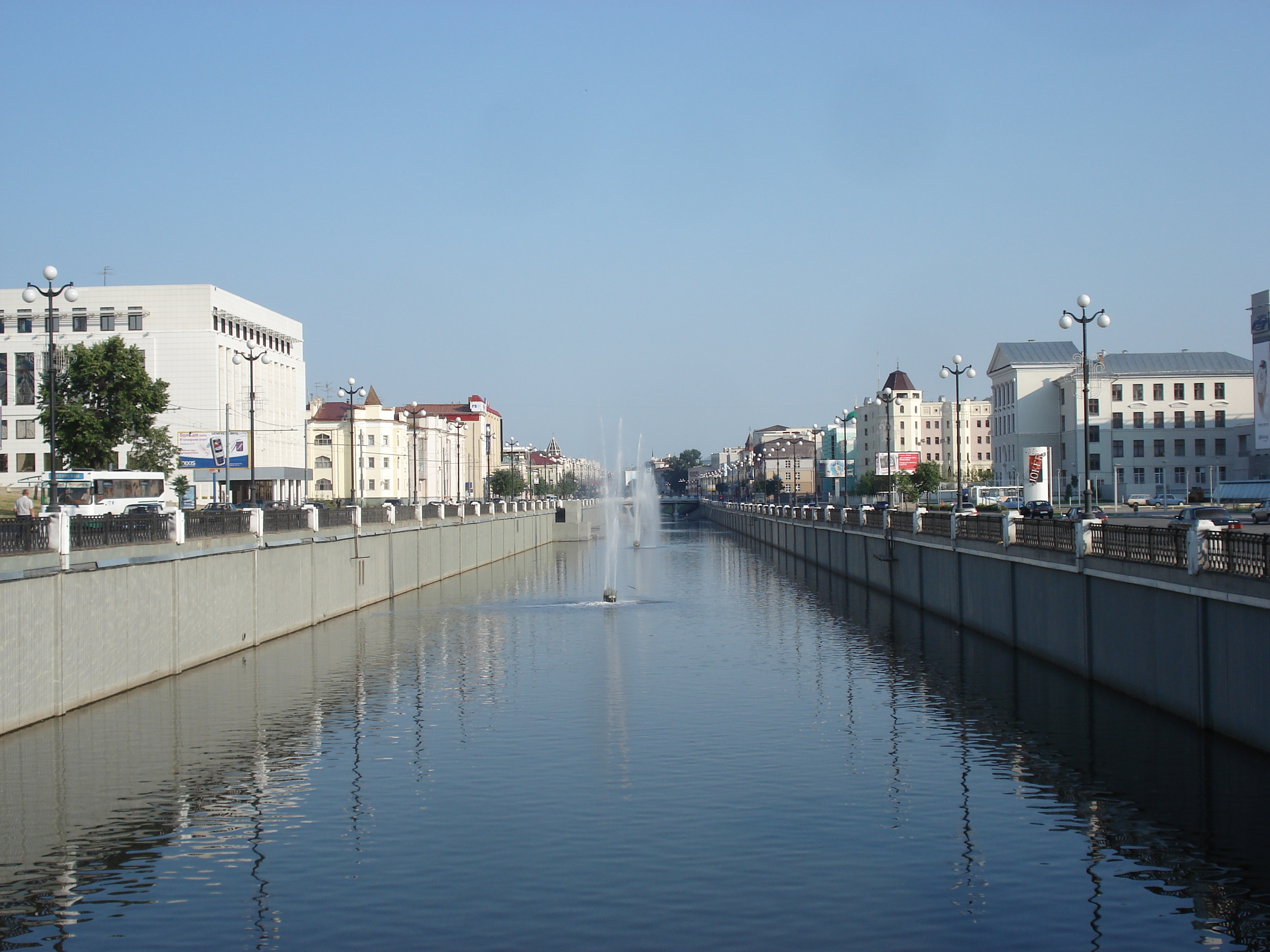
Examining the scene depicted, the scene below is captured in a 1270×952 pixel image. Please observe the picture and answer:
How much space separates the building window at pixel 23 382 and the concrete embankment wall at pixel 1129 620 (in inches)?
2664

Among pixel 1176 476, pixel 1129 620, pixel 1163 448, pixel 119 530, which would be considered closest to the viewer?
pixel 1129 620

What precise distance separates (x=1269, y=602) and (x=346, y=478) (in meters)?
121

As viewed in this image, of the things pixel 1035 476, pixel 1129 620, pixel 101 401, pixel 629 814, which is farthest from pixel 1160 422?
pixel 629 814

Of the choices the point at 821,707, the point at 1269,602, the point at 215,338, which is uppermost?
the point at 215,338

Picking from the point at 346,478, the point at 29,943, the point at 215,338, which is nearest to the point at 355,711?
the point at 29,943

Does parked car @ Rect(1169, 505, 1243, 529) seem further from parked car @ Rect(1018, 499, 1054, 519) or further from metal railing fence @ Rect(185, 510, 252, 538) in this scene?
metal railing fence @ Rect(185, 510, 252, 538)

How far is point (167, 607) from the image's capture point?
28344 mm

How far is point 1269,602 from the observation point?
57.4 ft

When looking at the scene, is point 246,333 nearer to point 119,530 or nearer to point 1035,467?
point 1035,467

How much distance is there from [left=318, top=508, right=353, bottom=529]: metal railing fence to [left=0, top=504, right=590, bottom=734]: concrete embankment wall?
0.35 meters

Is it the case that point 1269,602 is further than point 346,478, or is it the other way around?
point 346,478

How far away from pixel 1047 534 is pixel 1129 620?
5.59m

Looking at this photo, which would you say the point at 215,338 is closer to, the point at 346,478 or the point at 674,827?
the point at 346,478

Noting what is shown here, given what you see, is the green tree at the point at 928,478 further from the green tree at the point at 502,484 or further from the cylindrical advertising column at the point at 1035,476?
the cylindrical advertising column at the point at 1035,476
